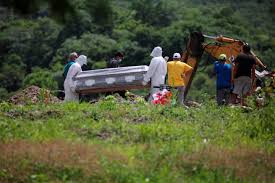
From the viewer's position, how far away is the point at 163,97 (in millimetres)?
20609

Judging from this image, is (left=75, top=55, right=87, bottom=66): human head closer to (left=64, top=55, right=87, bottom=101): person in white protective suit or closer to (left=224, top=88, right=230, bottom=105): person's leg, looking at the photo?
(left=64, top=55, right=87, bottom=101): person in white protective suit

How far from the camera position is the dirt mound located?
2175cm

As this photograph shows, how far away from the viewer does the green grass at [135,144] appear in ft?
39.3

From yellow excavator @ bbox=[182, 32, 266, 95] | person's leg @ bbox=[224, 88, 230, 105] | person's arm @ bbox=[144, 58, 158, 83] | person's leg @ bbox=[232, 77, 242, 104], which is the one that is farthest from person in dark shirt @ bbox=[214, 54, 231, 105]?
yellow excavator @ bbox=[182, 32, 266, 95]

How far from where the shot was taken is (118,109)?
57.9ft

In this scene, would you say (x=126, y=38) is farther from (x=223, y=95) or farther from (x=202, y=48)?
(x=223, y=95)

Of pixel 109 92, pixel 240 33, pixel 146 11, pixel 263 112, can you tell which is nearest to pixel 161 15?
pixel 146 11

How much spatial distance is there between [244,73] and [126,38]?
71.1 m

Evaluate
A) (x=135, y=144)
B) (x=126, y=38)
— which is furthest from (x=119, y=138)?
(x=126, y=38)

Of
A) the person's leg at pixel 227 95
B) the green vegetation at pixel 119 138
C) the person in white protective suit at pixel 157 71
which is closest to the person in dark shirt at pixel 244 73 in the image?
the person's leg at pixel 227 95

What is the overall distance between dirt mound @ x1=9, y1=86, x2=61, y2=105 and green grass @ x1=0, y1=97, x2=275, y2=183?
138 inches

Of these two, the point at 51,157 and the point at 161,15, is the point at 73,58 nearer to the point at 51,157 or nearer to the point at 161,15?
the point at 51,157

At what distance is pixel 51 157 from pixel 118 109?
533 cm

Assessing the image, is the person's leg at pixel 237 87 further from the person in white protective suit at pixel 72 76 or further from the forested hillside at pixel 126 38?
the forested hillside at pixel 126 38
